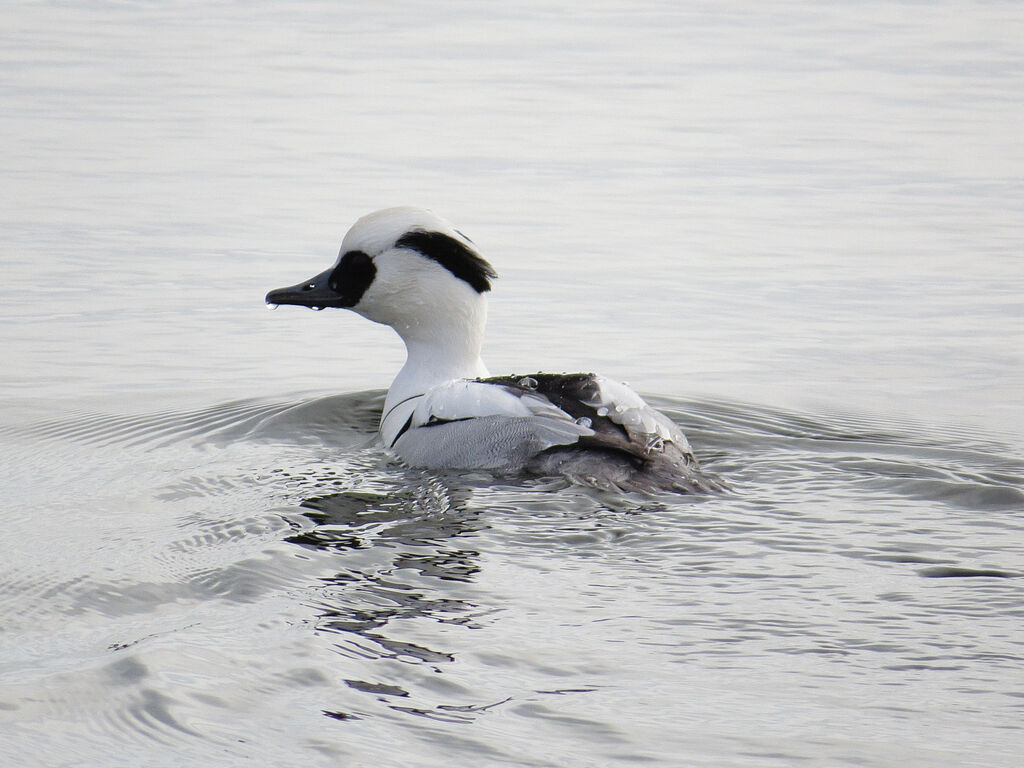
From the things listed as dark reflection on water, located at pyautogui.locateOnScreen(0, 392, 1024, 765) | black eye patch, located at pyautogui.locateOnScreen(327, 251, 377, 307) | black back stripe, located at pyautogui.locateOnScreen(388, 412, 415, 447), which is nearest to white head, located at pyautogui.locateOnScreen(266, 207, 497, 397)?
black eye patch, located at pyautogui.locateOnScreen(327, 251, 377, 307)

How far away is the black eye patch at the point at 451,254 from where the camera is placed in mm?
8430

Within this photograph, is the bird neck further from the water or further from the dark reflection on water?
the dark reflection on water

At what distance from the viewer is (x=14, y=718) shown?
181 inches

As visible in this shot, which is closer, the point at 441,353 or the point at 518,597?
the point at 518,597

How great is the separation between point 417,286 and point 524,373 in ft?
4.51

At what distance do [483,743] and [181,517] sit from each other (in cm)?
275

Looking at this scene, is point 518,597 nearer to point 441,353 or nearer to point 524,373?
point 441,353

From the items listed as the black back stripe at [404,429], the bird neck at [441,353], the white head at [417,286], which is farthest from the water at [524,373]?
the white head at [417,286]

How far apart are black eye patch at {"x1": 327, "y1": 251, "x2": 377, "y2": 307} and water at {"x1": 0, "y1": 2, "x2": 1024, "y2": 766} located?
0.67 metres

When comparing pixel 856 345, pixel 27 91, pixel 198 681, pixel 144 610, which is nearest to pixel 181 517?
pixel 144 610

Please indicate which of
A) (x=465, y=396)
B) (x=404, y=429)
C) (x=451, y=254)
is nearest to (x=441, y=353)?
(x=451, y=254)

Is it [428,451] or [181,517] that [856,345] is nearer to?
[428,451]

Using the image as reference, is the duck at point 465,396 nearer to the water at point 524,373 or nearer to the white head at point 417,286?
the white head at point 417,286

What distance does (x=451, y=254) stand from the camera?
845cm
